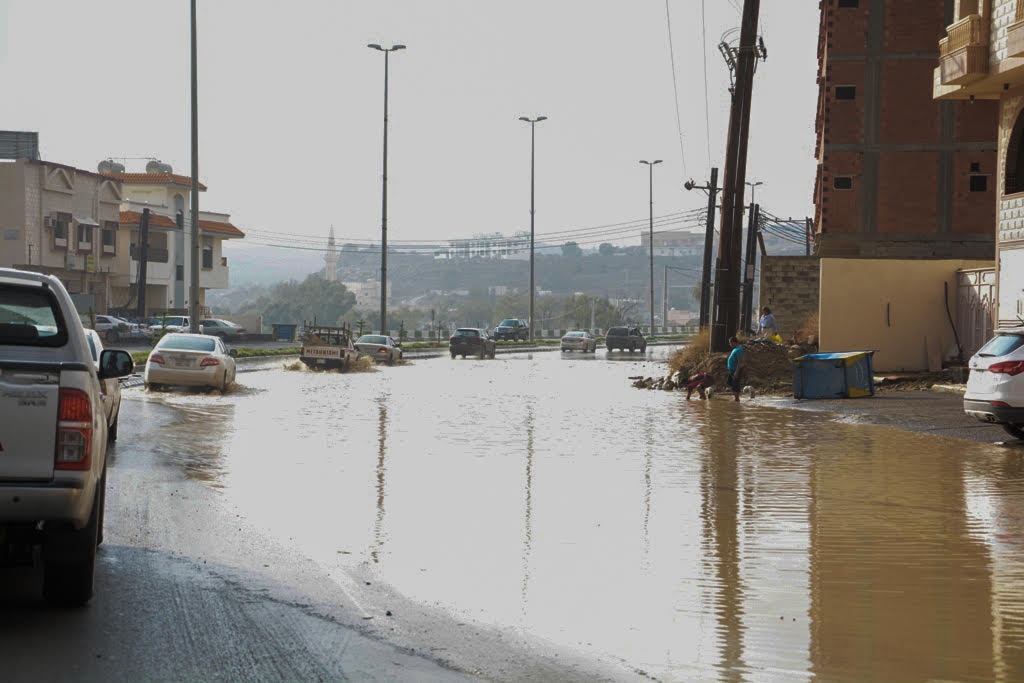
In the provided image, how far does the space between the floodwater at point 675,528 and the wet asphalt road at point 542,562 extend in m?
0.03

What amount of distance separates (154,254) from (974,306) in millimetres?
66775

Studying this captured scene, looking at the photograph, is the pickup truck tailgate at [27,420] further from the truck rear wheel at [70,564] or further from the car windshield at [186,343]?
the car windshield at [186,343]

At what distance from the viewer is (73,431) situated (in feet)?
22.4

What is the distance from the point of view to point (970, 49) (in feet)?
88.5

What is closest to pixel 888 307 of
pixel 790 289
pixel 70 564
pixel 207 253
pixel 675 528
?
pixel 790 289

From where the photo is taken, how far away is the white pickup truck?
6.68m

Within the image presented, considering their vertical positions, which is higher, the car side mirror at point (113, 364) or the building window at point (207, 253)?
the building window at point (207, 253)

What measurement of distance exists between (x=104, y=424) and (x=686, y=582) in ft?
12.8

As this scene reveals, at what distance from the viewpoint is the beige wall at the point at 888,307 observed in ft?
107

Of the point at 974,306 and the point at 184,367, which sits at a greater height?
the point at 974,306

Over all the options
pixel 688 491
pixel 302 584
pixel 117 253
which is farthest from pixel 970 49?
pixel 117 253

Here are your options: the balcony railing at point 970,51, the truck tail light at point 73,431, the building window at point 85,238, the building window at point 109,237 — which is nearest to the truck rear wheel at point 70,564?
the truck tail light at point 73,431

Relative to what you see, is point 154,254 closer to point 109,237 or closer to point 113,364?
point 109,237

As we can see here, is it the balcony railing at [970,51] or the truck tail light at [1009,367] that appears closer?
the truck tail light at [1009,367]
